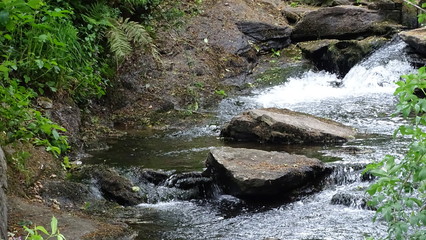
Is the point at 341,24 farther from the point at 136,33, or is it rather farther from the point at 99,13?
the point at 99,13

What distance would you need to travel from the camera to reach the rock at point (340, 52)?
12.9m

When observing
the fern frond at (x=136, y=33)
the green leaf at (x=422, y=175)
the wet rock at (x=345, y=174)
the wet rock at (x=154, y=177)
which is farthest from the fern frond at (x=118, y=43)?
the green leaf at (x=422, y=175)

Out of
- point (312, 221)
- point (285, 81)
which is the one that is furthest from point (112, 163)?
point (285, 81)

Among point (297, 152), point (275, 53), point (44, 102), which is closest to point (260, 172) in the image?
point (297, 152)

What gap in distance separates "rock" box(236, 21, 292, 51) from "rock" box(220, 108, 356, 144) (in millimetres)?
5266

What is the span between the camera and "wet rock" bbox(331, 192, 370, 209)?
5.95 m

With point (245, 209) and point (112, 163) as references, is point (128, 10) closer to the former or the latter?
point (112, 163)

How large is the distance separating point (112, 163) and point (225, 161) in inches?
67.3

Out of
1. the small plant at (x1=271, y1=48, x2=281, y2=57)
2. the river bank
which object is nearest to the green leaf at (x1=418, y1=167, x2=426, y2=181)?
the river bank

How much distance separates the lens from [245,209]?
6.12 m

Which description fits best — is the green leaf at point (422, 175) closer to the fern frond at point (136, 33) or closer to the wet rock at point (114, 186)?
the wet rock at point (114, 186)

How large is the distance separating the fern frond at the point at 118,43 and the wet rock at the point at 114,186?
4.04 m

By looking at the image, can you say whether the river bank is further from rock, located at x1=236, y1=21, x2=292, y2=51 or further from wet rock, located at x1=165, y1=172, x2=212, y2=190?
wet rock, located at x1=165, y1=172, x2=212, y2=190

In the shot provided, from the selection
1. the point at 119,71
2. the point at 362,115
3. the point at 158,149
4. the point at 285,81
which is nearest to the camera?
the point at 158,149
